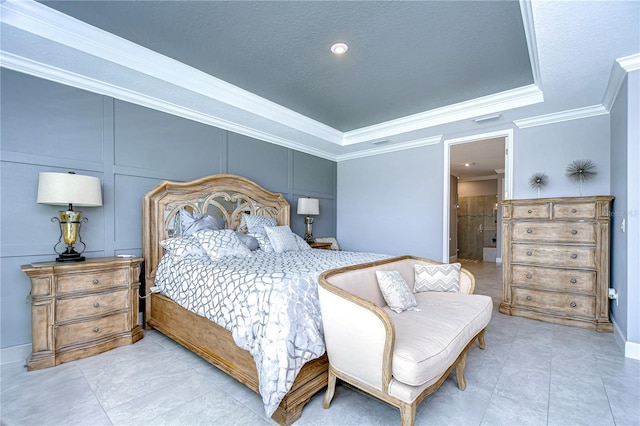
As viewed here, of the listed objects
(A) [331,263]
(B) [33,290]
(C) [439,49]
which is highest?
(C) [439,49]

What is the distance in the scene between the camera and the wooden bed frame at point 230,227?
1.83m

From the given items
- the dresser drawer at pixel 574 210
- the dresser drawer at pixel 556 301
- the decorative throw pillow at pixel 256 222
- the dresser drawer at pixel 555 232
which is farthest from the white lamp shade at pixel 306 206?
the dresser drawer at pixel 574 210

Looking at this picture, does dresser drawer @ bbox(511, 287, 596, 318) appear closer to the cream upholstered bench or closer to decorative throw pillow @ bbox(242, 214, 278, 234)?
the cream upholstered bench

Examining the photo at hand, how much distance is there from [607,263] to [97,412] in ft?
15.2

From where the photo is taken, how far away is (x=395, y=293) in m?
2.22

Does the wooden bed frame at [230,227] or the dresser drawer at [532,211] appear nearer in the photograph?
the wooden bed frame at [230,227]

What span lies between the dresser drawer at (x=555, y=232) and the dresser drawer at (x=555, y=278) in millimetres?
349

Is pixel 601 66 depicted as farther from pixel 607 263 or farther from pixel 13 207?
pixel 13 207

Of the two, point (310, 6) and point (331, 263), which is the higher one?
point (310, 6)

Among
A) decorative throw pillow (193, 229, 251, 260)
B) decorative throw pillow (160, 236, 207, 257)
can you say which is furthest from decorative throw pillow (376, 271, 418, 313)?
decorative throw pillow (160, 236, 207, 257)

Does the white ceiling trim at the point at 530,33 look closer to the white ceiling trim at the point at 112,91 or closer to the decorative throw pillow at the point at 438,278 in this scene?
the decorative throw pillow at the point at 438,278

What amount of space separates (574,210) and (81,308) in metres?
5.01

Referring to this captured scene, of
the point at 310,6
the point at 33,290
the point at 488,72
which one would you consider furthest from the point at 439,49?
the point at 33,290

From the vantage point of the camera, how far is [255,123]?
403 centimetres
